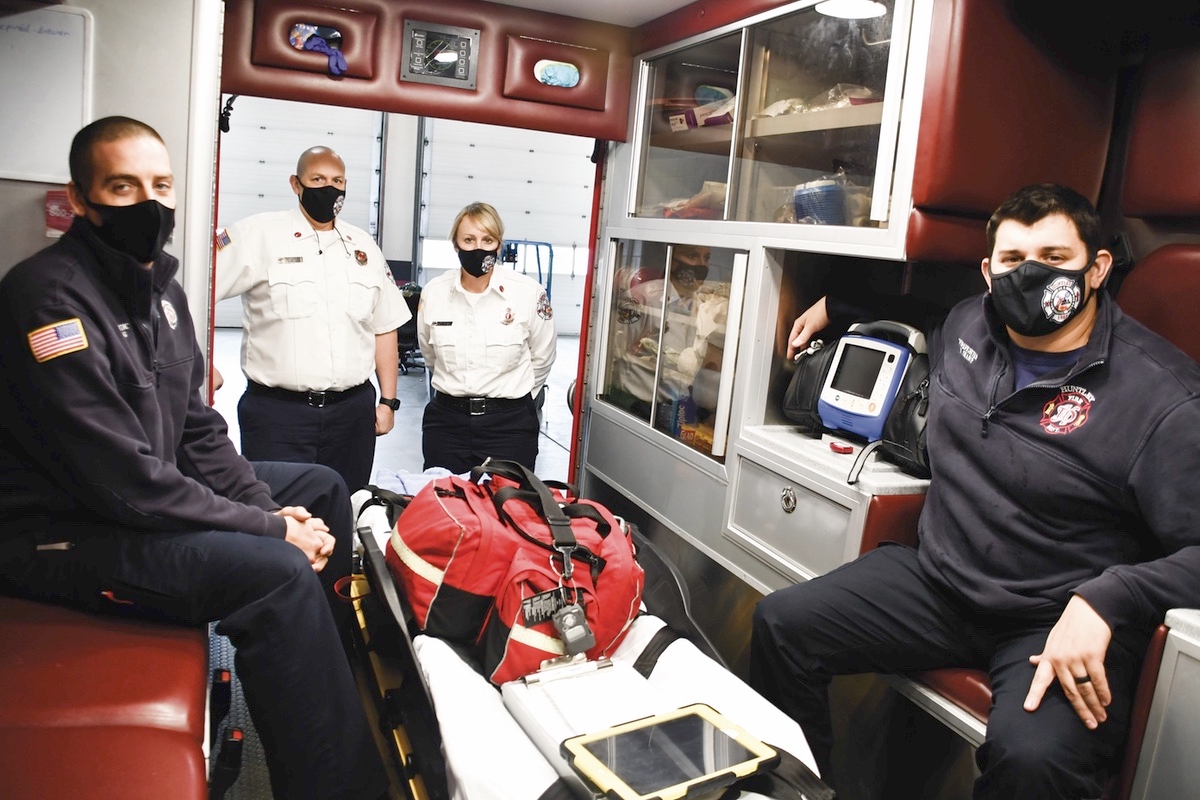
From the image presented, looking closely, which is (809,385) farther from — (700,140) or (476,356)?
(476,356)

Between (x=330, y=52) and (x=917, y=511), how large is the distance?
8.74ft

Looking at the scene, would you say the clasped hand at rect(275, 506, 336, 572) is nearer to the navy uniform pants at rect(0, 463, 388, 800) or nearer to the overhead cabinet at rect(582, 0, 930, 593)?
the navy uniform pants at rect(0, 463, 388, 800)

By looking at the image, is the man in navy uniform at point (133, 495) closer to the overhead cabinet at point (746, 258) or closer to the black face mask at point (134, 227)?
the black face mask at point (134, 227)

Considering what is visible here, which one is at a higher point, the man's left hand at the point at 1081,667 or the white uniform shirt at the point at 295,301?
the white uniform shirt at the point at 295,301

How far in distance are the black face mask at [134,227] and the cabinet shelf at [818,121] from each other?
6.28ft

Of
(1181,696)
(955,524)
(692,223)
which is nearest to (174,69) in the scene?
(692,223)

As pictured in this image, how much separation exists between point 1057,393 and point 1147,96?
996mm

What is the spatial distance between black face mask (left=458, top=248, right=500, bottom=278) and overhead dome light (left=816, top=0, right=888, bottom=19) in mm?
1605

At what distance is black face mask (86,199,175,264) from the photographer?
1.99m

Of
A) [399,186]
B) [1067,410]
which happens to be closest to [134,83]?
[1067,410]

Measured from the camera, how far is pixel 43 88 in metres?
2.49

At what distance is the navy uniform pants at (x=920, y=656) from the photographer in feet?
6.02

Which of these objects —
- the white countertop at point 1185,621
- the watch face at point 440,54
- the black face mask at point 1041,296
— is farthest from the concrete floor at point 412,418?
the white countertop at point 1185,621

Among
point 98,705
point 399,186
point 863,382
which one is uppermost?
point 399,186
